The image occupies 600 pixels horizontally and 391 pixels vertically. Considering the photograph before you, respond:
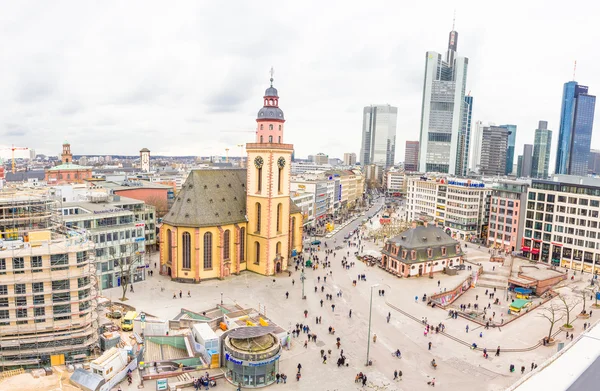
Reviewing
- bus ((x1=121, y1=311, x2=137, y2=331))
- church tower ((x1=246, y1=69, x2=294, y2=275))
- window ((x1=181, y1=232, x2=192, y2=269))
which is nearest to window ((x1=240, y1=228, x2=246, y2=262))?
church tower ((x1=246, y1=69, x2=294, y2=275))

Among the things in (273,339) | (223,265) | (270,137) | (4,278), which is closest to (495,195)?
(270,137)

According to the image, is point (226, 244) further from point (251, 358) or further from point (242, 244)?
point (251, 358)

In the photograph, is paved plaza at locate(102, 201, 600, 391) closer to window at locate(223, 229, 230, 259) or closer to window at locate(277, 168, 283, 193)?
window at locate(223, 229, 230, 259)

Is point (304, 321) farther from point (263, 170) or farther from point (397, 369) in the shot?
point (263, 170)

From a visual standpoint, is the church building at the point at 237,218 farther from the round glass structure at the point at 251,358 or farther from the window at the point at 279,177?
the round glass structure at the point at 251,358

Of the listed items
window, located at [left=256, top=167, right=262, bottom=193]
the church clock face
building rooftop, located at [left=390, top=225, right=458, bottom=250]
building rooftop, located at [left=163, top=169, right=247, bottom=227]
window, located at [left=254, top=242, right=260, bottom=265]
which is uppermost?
the church clock face

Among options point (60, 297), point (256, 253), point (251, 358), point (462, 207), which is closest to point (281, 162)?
point (256, 253)
